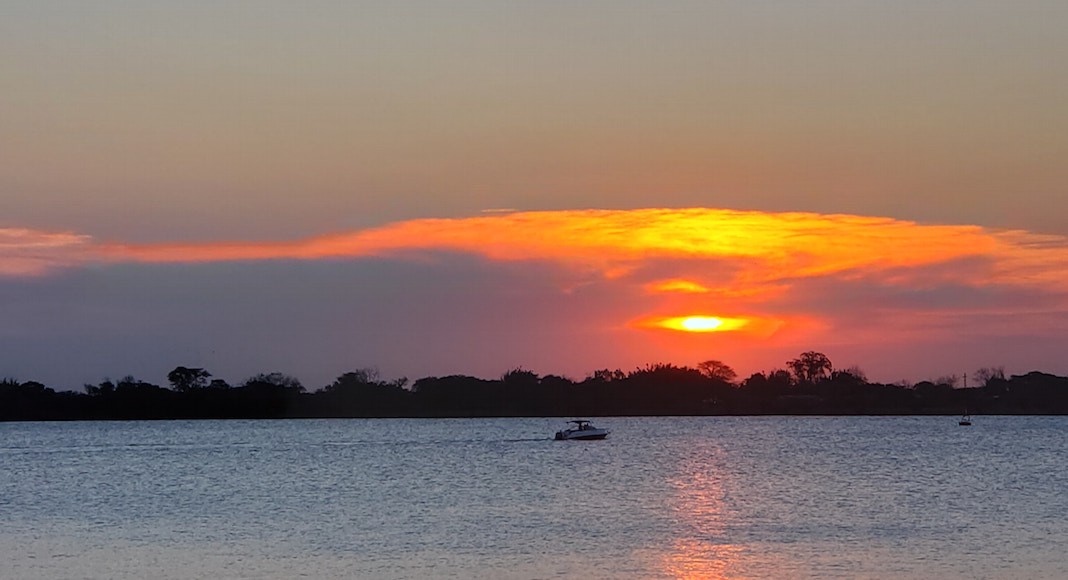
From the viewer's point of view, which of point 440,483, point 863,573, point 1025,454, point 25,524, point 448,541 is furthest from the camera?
point 1025,454

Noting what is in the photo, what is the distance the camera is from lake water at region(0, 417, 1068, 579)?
43.5 metres

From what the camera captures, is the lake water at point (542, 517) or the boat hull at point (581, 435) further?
the boat hull at point (581, 435)

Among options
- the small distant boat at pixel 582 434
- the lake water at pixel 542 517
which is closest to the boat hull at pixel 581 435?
the small distant boat at pixel 582 434

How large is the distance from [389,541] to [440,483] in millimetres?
31666

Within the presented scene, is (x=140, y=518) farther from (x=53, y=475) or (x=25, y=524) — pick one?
(x=53, y=475)

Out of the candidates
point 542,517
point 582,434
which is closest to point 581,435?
point 582,434

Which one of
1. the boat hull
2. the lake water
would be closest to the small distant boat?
the boat hull

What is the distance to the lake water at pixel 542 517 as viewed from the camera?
4353cm

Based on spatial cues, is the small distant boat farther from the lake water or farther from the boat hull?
the lake water

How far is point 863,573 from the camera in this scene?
4091 cm

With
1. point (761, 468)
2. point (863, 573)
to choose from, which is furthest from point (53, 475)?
point (863, 573)

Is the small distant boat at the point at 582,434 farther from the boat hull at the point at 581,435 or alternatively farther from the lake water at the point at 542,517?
the lake water at the point at 542,517

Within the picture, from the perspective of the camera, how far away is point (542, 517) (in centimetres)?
6009

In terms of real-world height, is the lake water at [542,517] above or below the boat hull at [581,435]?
below
